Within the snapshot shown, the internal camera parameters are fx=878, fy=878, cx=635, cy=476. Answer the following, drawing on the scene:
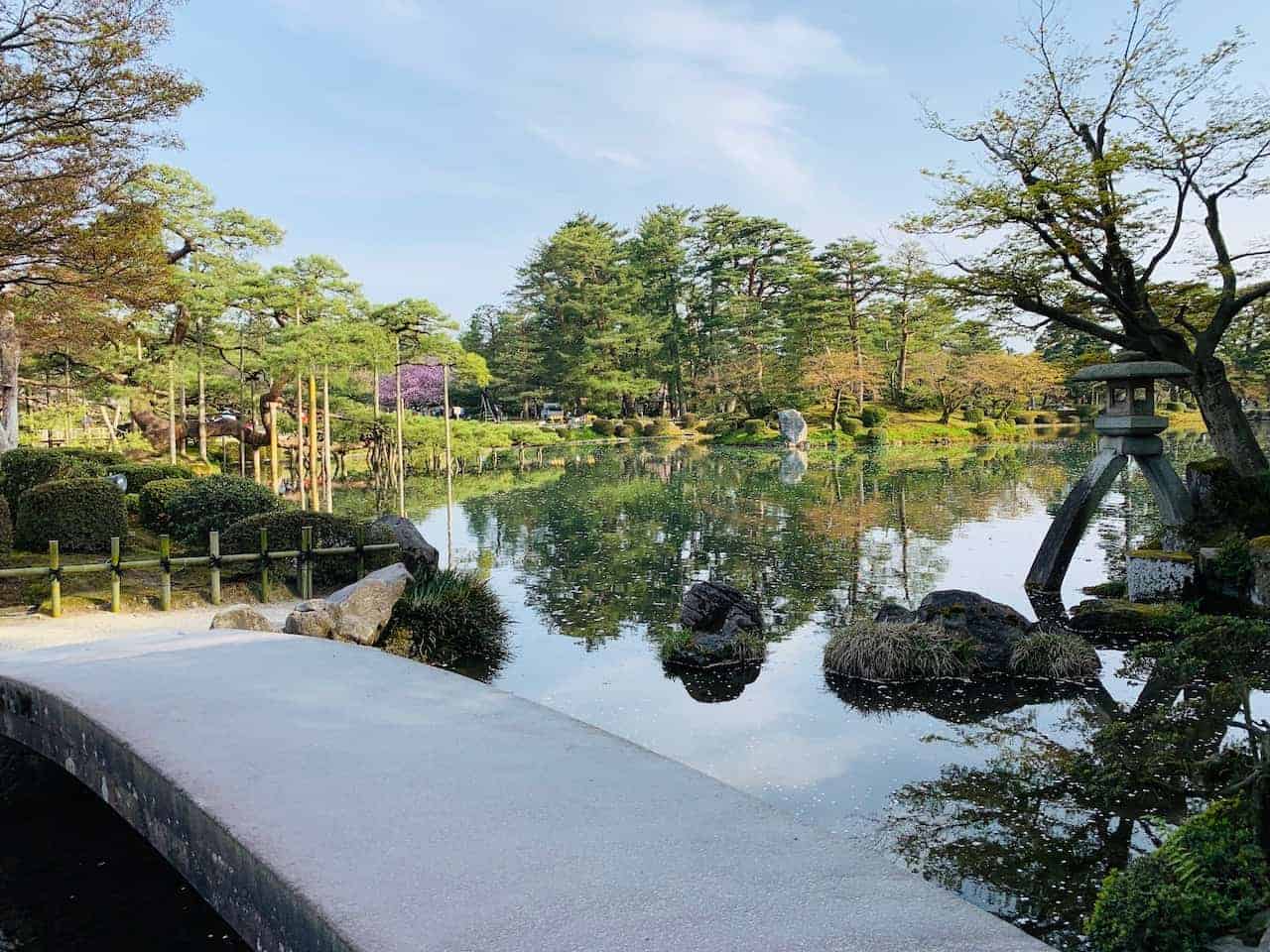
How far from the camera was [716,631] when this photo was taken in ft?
27.5

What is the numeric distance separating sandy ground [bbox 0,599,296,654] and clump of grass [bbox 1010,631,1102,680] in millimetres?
6372

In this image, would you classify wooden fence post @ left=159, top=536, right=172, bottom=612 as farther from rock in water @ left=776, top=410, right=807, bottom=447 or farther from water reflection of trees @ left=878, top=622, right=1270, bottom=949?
rock in water @ left=776, top=410, right=807, bottom=447

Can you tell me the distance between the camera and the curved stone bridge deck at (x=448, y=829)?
259cm

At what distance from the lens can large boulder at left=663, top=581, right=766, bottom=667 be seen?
7832 millimetres

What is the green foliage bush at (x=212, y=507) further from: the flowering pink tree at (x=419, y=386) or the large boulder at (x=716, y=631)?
the flowering pink tree at (x=419, y=386)

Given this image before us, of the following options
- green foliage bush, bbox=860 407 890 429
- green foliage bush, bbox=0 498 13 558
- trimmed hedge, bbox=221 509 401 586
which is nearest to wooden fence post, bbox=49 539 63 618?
→ trimmed hedge, bbox=221 509 401 586

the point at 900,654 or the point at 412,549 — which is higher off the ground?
the point at 412,549

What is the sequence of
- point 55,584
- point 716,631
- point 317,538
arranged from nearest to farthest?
1. point 55,584
2. point 716,631
3. point 317,538

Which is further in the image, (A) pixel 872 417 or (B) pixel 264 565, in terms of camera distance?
(A) pixel 872 417

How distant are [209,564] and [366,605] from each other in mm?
2019

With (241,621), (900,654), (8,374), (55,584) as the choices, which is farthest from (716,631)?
(8,374)

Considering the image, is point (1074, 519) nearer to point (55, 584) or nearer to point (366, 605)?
point (366, 605)

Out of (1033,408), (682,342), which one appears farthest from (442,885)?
(1033,408)

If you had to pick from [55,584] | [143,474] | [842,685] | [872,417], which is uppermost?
[872,417]
